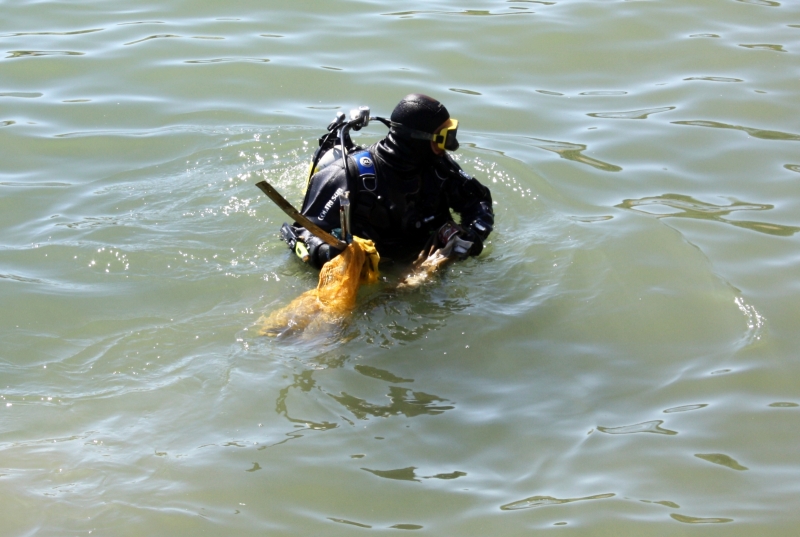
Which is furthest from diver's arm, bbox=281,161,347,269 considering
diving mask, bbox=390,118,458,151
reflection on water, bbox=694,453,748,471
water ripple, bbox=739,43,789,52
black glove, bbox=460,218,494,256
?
water ripple, bbox=739,43,789,52

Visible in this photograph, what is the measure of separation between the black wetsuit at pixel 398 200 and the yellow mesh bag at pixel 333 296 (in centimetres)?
25

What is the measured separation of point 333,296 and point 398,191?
0.86 m

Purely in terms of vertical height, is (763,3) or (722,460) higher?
(763,3)

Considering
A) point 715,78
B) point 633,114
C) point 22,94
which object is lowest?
point 633,114

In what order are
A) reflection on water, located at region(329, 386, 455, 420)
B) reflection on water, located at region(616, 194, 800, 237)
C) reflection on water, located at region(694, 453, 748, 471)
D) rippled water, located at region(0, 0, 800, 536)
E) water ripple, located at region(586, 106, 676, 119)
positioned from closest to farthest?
rippled water, located at region(0, 0, 800, 536), reflection on water, located at region(694, 453, 748, 471), reflection on water, located at region(329, 386, 455, 420), reflection on water, located at region(616, 194, 800, 237), water ripple, located at region(586, 106, 676, 119)

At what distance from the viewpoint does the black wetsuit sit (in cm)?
496

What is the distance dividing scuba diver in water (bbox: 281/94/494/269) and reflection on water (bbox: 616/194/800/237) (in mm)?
1380

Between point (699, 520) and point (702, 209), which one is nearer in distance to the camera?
point (699, 520)

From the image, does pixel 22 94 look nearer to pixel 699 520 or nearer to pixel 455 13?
pixel 455 13

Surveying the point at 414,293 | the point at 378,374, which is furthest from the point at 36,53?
the point at 378,374

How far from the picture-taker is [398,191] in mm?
5184

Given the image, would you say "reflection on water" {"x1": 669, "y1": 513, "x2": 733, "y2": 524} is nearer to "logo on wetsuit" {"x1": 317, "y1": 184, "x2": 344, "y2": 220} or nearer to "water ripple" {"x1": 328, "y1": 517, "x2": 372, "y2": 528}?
"water ripple" {"x1": 328, "y1": 517, "x2": 372, "y2": 528}

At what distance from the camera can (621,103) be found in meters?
7.68

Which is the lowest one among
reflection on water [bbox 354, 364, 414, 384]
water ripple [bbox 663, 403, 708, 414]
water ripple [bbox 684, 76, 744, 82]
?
water ripple [bbox 663, 403, 708, 414]
